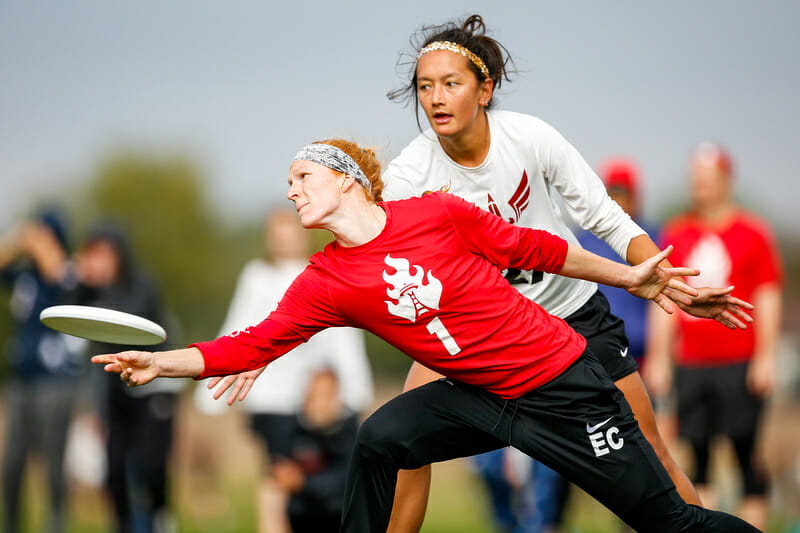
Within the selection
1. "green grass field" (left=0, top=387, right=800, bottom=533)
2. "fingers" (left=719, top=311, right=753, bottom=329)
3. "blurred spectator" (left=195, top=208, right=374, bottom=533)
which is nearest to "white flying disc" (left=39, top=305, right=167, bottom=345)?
"fingers" (left=719, top=311, right=753, bottom=329)

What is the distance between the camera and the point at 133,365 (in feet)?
11.1

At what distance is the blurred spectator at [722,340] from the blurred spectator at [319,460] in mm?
2036

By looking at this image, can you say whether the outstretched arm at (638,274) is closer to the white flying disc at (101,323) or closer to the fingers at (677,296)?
the fingers at (677,296)

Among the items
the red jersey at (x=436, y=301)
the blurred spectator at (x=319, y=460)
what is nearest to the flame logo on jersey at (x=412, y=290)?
the red jersey at (x=436, y=301)

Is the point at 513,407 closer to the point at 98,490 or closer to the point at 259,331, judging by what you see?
the point at 259,331

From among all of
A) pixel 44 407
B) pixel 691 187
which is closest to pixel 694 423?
pixel 691 187

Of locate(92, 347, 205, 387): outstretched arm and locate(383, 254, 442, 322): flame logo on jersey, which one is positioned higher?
locate(383, 254, 442, 322): flame logo on jersey

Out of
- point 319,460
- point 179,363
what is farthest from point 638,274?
point 319,460

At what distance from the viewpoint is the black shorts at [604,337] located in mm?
4121

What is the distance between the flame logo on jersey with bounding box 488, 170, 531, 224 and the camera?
12.9 ft

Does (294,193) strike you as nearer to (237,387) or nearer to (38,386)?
(237,387)

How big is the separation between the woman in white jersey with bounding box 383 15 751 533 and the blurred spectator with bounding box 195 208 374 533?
263 cm

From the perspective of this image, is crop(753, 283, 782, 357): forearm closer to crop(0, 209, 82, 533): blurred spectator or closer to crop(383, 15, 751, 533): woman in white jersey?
crop(383, 15, 751, 533): woman in white jersey

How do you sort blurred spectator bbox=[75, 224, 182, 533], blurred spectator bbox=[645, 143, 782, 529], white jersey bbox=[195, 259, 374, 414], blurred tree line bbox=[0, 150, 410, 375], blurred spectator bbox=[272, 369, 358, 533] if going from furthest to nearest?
blurred tree line bbox=[0, 150, 410, 375], blurred spectator bbox=[75, 224, 182, 533], white jersey bbox=[195, 259, 374, 414], blurred spectator bbox=[645, 143, 782, 529], blurred spectator bbox=[272, 369, 358, 533]
